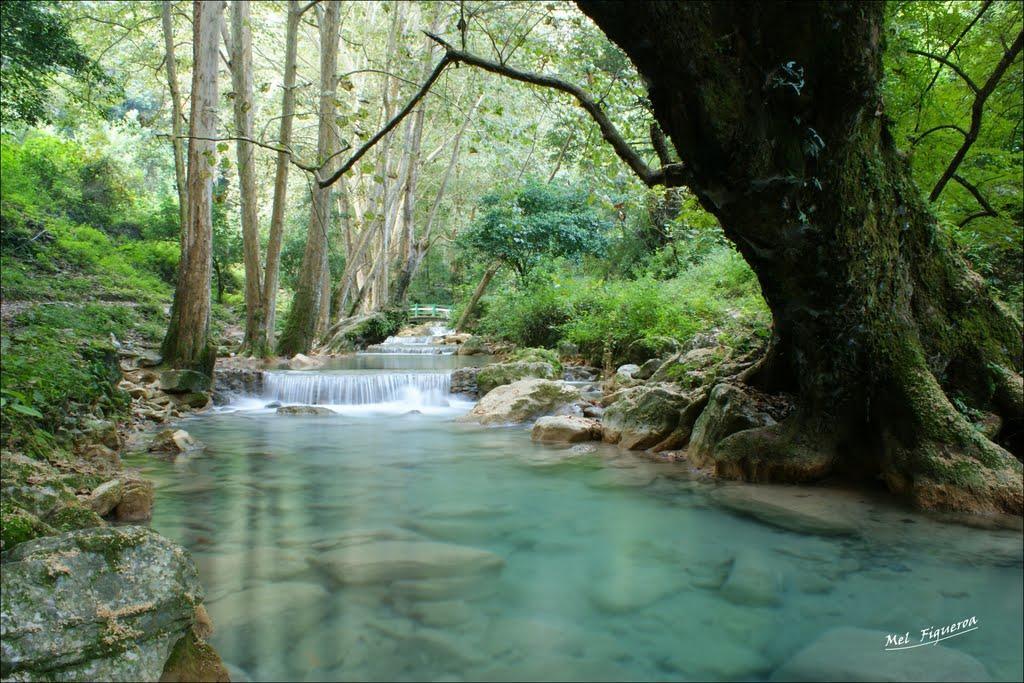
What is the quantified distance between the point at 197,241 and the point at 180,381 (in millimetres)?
2197

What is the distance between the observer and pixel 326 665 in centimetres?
252

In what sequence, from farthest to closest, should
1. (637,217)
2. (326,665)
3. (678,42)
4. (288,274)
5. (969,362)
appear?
1. (288,274)
2. (637,217)
3. (969,362)
4. (678,42)
5. (326,665)

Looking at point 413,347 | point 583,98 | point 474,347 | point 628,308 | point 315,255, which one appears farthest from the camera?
point 413,347

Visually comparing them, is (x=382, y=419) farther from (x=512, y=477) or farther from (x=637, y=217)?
(x=637, y=217)

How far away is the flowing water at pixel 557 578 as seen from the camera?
2588mm

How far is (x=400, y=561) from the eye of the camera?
11.8 feet

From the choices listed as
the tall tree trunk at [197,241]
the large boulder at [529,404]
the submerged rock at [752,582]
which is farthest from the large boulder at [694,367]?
the tall tree trunk at [197,241]

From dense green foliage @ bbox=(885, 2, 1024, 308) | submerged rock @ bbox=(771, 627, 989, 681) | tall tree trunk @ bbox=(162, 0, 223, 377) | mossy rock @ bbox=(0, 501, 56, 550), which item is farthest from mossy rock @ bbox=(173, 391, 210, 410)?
dense green foliage @ bbox=(885, 2, 1024, 308)

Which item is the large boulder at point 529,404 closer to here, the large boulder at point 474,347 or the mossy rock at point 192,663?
the mossy rock at point 192,663

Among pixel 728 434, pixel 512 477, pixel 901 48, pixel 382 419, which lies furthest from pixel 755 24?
pixel 382 419

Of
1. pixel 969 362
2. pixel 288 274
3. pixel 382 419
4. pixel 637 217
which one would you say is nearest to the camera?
pixel 969 362

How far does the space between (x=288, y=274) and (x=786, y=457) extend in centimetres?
2876

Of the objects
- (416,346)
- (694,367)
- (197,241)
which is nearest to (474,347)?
(416,346)

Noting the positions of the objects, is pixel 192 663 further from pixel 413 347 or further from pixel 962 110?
pixel 413 347
